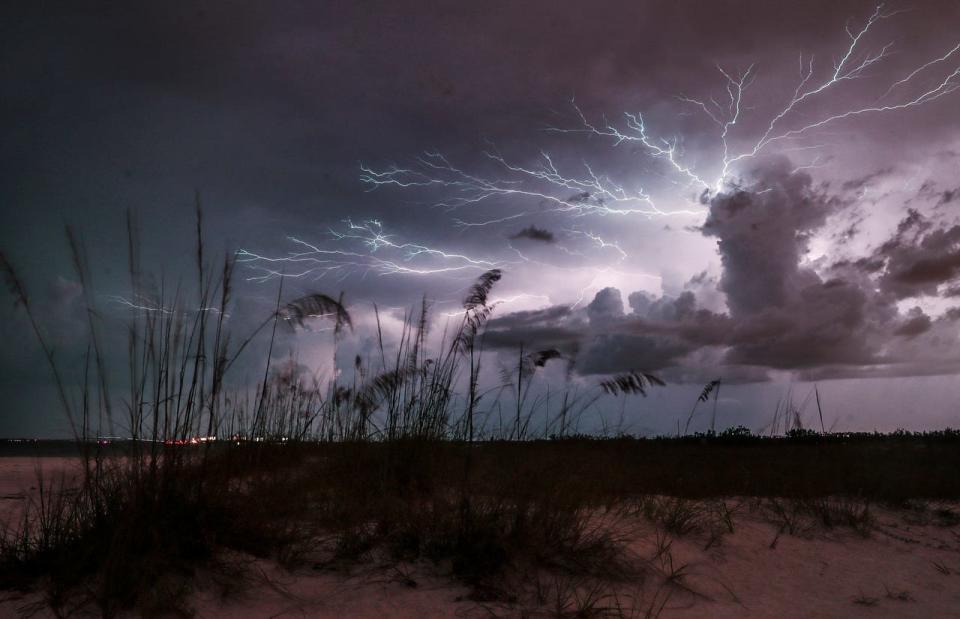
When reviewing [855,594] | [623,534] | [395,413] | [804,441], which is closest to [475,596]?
[623,534]

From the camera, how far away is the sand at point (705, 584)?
10.0ft

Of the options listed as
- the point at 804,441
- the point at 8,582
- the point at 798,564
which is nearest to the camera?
the point at 8,582

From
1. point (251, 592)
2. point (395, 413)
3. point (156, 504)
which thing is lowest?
point (251, 592)

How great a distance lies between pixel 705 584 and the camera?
3787mm

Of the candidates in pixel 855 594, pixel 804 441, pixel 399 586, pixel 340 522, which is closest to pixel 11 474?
pixel 340 522

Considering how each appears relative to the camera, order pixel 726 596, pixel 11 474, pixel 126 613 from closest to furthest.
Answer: pixel 126 613 → pixel 726 596 → pixel 11 474

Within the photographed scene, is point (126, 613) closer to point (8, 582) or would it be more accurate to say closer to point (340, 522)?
point (8, 582)

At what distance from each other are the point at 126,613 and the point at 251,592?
55 cm

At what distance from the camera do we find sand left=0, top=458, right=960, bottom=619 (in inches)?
120

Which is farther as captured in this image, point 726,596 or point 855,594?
point 855,594

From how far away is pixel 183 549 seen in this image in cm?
318

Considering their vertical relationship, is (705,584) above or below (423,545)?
below

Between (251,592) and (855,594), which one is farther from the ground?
(251,592)

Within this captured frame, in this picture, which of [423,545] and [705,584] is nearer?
[423,545]
